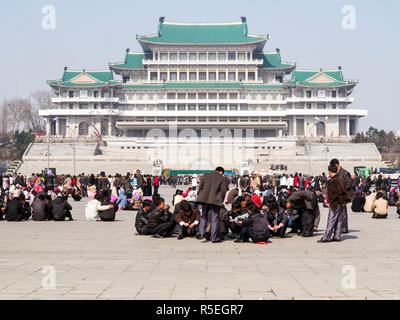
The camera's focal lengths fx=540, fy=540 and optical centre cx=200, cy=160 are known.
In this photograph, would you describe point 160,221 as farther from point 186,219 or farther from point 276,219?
point 276,219

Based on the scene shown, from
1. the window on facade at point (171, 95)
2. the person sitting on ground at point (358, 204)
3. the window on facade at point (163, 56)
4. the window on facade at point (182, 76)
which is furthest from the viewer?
the window on facade at point (182, 76)

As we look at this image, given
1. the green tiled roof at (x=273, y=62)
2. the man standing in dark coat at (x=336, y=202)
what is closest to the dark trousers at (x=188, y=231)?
the man standing in dark coat at (x=336, y=202)

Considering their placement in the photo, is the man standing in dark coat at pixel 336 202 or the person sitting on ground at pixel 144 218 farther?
the person sitting on ground at pixel 144 218

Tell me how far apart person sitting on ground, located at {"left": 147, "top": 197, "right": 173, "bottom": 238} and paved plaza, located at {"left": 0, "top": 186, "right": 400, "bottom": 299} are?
0.32 metres

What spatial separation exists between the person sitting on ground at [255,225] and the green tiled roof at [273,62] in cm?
6579

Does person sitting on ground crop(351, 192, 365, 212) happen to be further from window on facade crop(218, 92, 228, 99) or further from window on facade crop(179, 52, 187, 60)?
window on facade crop(179, 52, 187, 60)

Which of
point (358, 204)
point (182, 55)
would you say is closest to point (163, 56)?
point (182, 55)

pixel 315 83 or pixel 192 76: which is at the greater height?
pixel 192 76

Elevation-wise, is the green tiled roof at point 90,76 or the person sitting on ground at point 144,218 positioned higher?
the green tiled roof at point 90,76

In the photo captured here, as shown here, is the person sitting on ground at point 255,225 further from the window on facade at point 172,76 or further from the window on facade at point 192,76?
the window on facade at point 172,76

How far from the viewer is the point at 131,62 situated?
250 feet

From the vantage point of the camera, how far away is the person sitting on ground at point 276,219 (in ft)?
39.0

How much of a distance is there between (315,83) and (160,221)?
6414 centimetres

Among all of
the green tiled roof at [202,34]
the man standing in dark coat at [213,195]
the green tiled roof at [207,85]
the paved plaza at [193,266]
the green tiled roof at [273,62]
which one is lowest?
the paved plaza at [193,266]
